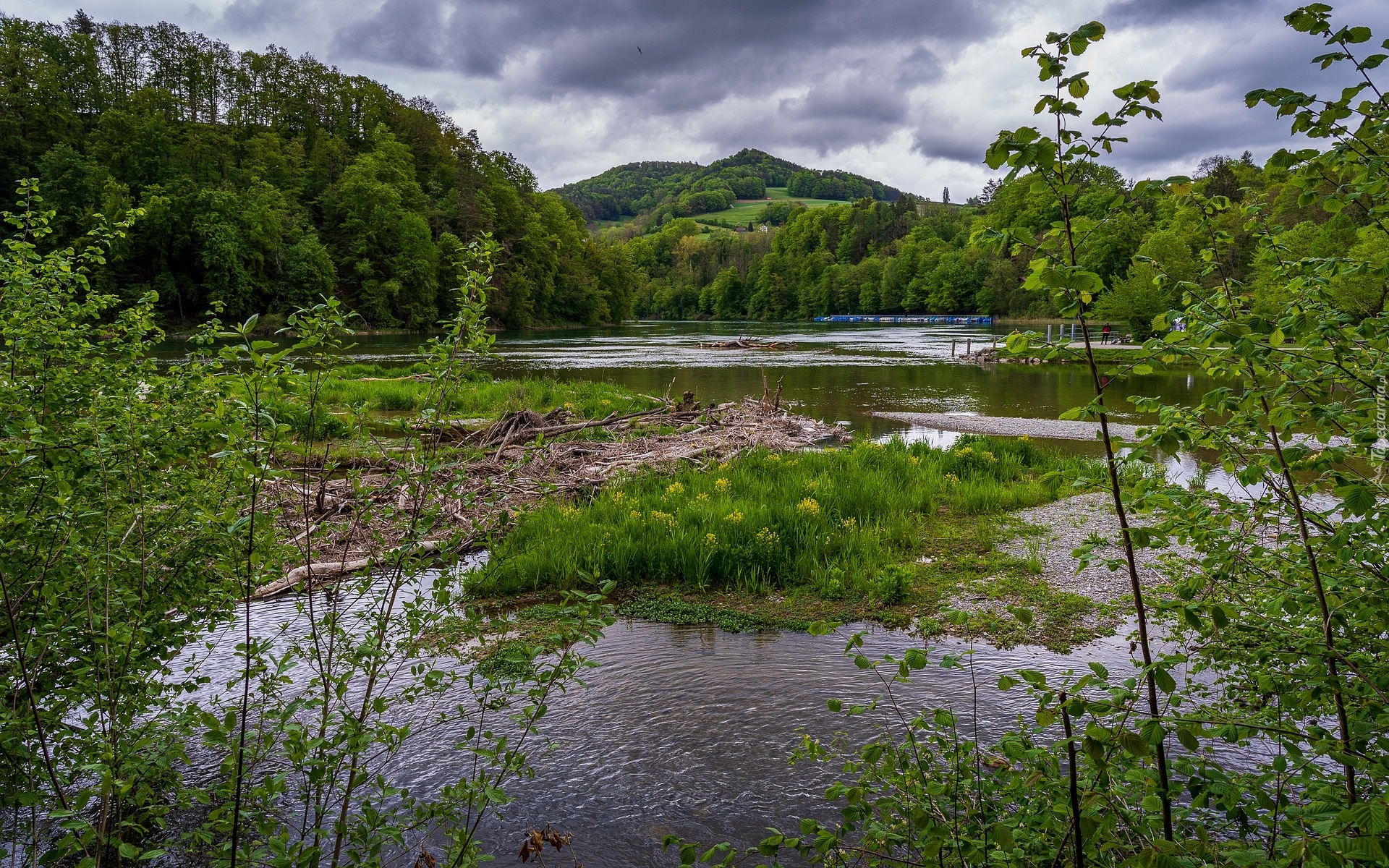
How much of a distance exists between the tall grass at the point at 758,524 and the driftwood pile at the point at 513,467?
0.75m

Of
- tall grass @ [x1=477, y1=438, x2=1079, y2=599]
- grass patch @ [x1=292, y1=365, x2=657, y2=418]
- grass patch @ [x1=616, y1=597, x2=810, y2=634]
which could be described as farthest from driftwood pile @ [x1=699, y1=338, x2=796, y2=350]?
grass patch @ [x1=616, y1=597, x2=810, y2=634]

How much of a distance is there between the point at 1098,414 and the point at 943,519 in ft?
30.1

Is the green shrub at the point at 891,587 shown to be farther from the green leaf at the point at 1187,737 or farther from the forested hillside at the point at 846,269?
the forested hillside at the point at 846,269

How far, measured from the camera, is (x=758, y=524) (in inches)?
378

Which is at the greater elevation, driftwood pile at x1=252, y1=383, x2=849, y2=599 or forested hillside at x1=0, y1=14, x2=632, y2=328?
forested hillside at x1=0, y1=14, x2=632, y2=328

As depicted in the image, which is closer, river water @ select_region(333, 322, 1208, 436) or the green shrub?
the green shrub

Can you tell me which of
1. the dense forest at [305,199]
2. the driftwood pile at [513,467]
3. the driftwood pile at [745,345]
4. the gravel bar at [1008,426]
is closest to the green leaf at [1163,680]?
the driftwood pile at [513,467]

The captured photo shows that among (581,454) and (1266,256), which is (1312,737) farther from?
(581,454)

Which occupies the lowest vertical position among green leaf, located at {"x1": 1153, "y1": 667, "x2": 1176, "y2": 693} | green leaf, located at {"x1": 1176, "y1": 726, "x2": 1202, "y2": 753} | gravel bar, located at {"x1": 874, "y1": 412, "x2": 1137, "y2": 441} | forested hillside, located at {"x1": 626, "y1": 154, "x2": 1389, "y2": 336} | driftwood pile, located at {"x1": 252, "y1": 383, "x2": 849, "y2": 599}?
gravel bar, located at {"x1": 874, "y1": 412, "x2": 1137, "y2": 441}

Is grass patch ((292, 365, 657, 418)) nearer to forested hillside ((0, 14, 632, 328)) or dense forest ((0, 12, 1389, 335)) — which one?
dense forest ((0, 12, 1389, 335))

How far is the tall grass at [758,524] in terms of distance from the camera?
869cm

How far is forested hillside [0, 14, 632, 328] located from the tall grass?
52541mm

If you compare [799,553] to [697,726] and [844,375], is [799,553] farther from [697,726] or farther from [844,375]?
[844,375]

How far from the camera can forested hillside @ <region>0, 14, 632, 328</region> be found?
6644 cm
